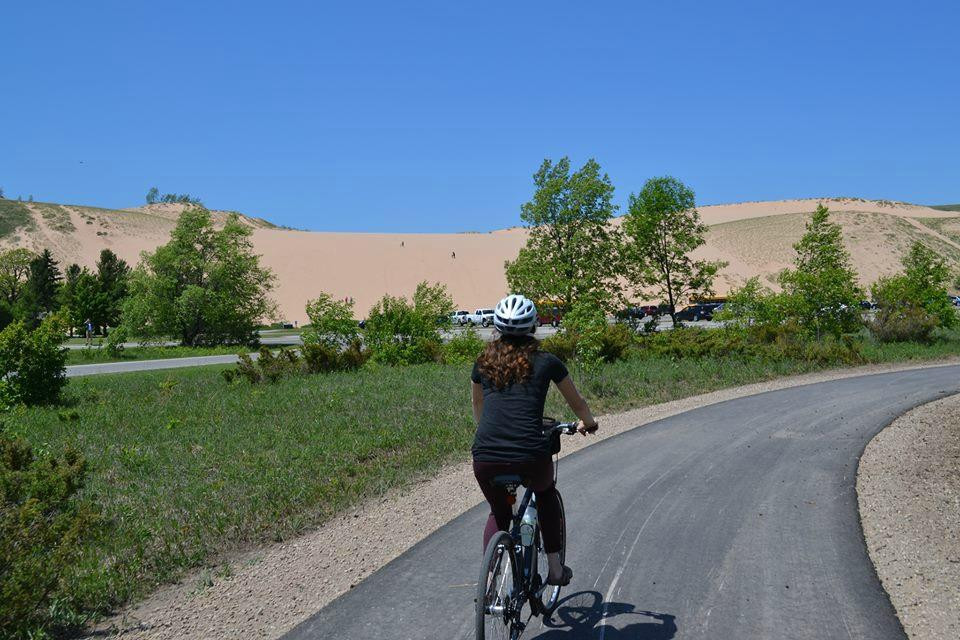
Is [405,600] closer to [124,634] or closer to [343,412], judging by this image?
[124,634]

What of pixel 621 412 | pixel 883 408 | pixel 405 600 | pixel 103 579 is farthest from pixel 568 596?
pixel 883 408

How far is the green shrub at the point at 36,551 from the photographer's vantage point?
466 centimetres

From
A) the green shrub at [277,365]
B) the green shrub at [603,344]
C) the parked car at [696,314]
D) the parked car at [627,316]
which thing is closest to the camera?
the green shrub at [277,365]

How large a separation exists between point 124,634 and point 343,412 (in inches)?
337

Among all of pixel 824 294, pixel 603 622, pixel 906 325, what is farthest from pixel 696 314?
pixel 603 622

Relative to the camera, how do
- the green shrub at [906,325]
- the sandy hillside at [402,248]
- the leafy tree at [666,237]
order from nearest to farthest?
the green shrub at [906,325] → the leafy tree at [666,237] → the sandy hillside at [402,248]

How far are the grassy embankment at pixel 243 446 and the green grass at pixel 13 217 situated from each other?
283ft

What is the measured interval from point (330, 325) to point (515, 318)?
A: 20.7m

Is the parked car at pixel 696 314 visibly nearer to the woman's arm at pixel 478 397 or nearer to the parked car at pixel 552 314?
the parked car at pixel 552 314

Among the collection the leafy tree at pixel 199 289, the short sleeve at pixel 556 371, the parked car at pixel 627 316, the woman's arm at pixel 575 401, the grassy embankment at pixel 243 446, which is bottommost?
the grassy embankment at pixel 243 446

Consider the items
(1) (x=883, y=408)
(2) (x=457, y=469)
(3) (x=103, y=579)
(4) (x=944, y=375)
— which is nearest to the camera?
(3) (x=103, y=579)

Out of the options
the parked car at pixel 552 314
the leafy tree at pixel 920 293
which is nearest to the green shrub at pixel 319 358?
the parked car at pixel 552 314

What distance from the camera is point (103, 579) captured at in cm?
583

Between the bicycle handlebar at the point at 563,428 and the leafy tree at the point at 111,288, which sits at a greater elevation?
the leafy tree at the point at 111,288
